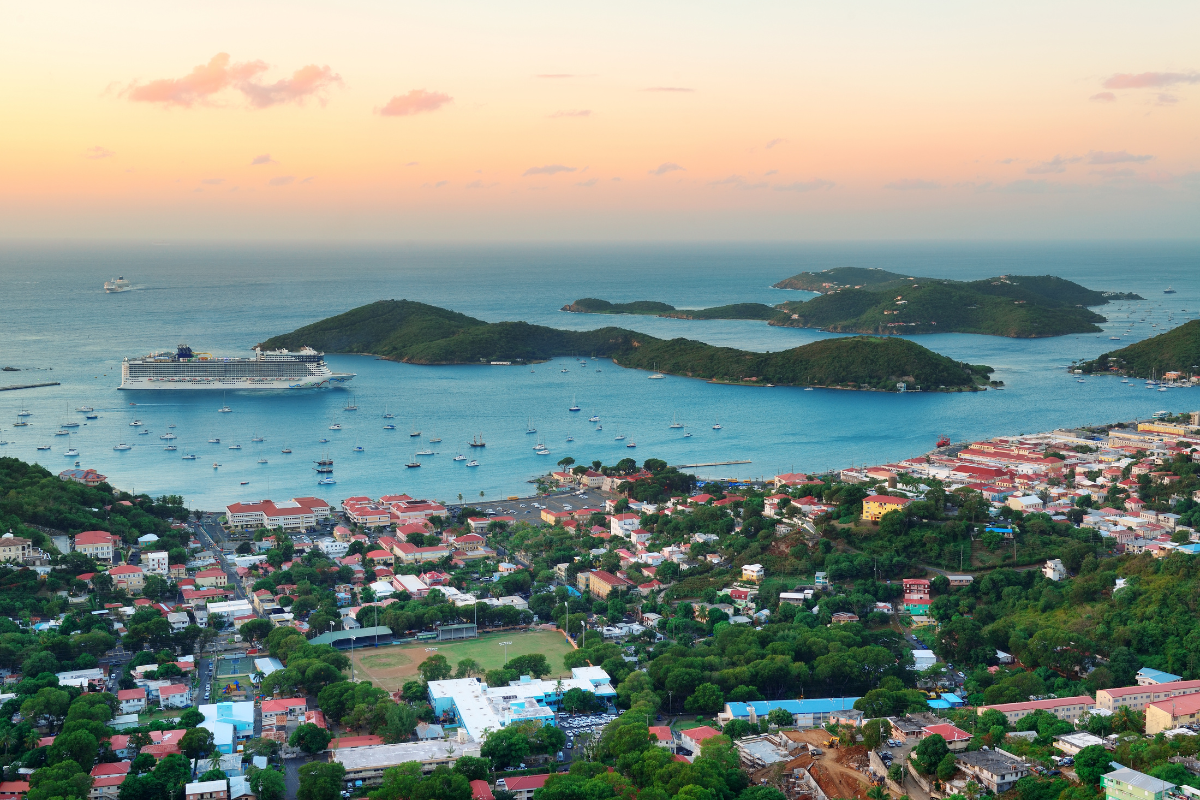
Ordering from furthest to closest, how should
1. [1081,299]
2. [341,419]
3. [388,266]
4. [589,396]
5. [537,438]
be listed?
[388,266] < [1081,299] < [589,396] < [341,419] < [537,438]

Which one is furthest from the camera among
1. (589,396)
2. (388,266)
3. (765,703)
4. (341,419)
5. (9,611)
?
(388,266)

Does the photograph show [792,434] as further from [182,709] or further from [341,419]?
[182,709]

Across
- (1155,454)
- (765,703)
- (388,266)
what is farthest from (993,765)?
(388,266)

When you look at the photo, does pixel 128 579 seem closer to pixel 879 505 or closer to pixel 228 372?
pixel 879 505

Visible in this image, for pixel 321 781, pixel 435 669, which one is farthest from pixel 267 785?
pixel 435 669

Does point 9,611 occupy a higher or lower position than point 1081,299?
lower

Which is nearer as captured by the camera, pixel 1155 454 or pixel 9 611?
pixel 9 611

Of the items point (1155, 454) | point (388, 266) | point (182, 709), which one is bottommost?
point (182, 709)
